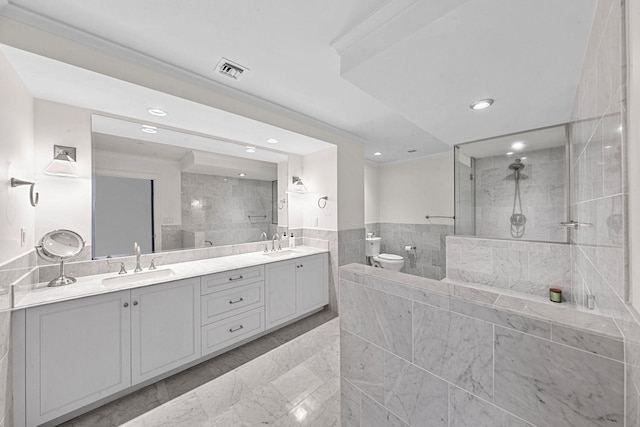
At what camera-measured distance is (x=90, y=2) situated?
3.97 feet

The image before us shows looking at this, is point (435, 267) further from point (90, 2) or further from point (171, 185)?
point (90, 2)

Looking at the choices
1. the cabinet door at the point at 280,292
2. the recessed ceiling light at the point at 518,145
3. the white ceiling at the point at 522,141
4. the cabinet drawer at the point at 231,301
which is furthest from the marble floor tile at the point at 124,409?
the recessed ceiling light at the point at 518,145

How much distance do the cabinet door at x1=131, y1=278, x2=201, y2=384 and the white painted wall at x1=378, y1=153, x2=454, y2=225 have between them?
3.74m

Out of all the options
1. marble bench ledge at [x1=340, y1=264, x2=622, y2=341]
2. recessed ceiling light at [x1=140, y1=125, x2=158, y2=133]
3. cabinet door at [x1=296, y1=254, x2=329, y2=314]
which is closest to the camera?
marble bench ledge at [x1=340, y1=264, x2=622, y2=341]

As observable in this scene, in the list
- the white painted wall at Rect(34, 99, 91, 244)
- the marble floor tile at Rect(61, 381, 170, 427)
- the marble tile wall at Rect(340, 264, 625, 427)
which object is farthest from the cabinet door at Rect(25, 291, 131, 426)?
the marble tile wall at Rect(340, 264, 625, 427)

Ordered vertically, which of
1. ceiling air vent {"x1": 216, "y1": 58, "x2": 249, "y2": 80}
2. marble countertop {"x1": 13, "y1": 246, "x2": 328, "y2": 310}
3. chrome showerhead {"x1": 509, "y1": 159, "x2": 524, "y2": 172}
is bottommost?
marble countertop {"x1": 13, "y1": 246, "x2": 328, "y2": 310}

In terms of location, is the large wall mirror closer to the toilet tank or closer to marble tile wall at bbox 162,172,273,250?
marble tile wall at bbox 162,172,273,250

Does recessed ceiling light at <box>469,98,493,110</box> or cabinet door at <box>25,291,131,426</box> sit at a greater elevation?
recessed ceiling light at <box>469,98,493,110</box>

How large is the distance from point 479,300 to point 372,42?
1378 millimetres

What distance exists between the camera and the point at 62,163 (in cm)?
175

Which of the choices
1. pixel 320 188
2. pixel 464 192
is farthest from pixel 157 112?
pixel 464 192

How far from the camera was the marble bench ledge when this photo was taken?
63 centimetres

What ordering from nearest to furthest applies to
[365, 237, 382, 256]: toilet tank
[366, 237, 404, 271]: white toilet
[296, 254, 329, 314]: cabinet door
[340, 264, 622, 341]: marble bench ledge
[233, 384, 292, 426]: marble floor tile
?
[340, 264, 622, 341]: marble bench ledge → [233, 384, 292, 426]: marble floor tile → [296, 254, 329, 314]: cabinet door → [366, 237, 404, 271]: white toilet → [365, 237, 382, 256]: toilet tank

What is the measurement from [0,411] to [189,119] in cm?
220
